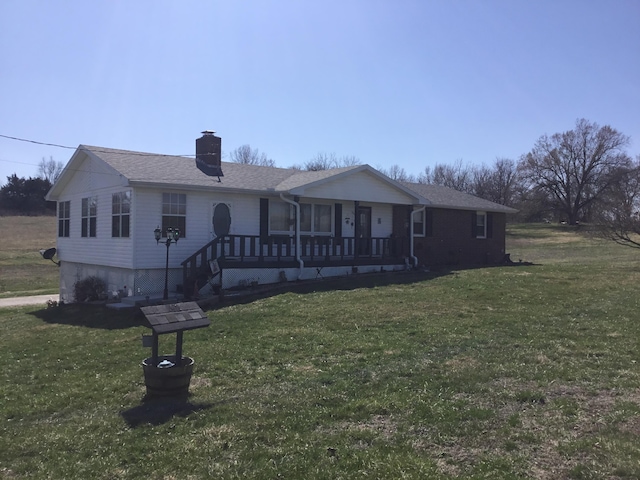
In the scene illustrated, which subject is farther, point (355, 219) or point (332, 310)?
point (355, 219)

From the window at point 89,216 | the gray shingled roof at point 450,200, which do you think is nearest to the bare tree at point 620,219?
the gray shingled roof at point 450,200

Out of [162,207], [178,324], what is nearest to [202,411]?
[178,324]

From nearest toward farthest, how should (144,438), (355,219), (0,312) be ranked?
1. (144,438)
2. (0,312)
3. (355,219)

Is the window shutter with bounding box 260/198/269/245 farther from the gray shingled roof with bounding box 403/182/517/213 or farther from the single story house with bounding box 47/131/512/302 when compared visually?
the gray shingled roof with bounding box 403/182/517/213

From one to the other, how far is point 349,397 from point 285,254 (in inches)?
468

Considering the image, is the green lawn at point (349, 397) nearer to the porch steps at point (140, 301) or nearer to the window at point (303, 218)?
the porch steps at point (140, 301)

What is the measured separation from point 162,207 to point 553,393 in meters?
12.5

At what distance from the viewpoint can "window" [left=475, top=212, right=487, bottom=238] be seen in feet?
81.8

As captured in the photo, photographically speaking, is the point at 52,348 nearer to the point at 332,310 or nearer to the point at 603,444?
the point at 332,310

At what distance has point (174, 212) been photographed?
1631cm

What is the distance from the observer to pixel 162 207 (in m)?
16.1

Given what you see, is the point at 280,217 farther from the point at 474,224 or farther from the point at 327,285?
the point at 474,224

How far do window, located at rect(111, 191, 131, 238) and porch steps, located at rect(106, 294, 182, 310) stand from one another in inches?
75.8

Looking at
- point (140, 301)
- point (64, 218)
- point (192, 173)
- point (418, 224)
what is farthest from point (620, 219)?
point (64, 218)
